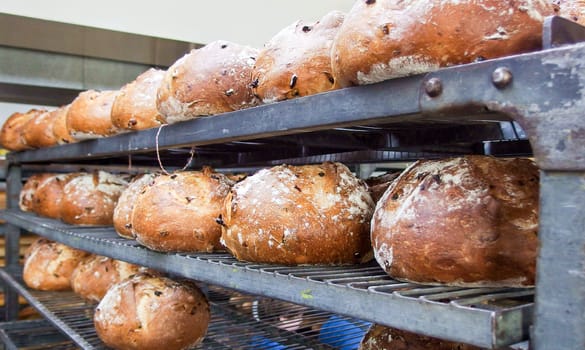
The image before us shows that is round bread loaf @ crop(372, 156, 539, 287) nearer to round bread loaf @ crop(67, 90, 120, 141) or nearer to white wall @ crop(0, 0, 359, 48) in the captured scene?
round bread loaf @ crop(67, 90, 120, 141)

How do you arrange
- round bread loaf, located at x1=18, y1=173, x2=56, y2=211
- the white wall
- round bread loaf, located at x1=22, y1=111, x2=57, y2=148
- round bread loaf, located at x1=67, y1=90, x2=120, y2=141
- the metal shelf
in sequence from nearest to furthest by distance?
the metal shelf → round bread loaf, located at x1=67, y1=90, x2=120, y2=141 → round bread loaf, located at x1=22, y1=111, x2=57, y2=148 → the white wall → round bread loaf, located at x1=18, y1=173, x2=56, y2=211

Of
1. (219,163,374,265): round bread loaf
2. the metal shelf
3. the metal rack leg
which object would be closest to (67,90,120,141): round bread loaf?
the metal shelf

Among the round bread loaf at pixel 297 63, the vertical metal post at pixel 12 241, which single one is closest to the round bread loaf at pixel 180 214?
the round bread loaf at pixel 297 63

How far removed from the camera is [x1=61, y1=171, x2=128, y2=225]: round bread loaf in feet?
8.46

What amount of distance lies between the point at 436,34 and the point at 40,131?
2.78 m

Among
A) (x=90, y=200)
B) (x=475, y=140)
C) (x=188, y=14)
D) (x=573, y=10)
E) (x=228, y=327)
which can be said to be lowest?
(x=228, y=327)

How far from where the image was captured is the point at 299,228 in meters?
1.29

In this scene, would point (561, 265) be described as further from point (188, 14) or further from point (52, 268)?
point (188, 14)

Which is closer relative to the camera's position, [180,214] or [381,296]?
[381,296]

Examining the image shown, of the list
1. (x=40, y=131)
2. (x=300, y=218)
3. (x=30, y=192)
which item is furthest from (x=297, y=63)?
(x=30, y=192)

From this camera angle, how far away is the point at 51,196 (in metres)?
2.97

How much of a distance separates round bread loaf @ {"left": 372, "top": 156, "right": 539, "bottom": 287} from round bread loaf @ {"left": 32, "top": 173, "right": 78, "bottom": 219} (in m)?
2.33

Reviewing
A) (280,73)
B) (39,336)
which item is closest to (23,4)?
(39,336)

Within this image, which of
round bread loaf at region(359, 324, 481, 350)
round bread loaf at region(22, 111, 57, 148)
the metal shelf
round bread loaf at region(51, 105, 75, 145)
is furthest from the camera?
round bread loaf at region(22, 111, 57, 148)
